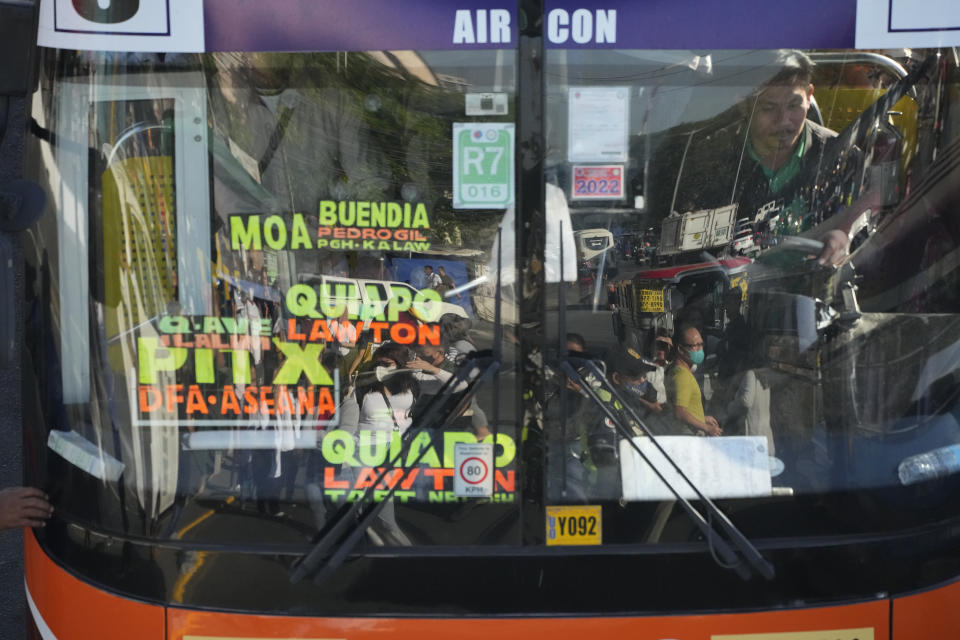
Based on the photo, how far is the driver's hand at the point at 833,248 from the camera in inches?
73.9

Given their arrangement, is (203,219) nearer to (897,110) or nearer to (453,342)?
(453,342)

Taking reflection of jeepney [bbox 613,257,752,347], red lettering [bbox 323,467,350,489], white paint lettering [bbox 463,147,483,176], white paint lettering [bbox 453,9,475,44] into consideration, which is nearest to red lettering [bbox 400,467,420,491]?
red lettering [bbox 323,467,350,489]

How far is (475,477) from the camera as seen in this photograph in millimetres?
1818

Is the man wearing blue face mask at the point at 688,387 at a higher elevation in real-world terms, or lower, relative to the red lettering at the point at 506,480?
higher

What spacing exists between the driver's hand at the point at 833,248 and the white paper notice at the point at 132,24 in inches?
52.7

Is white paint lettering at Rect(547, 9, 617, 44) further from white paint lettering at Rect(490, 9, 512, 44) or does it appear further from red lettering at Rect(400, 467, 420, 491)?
red lettering at Rect(400, 467, 420, 491)

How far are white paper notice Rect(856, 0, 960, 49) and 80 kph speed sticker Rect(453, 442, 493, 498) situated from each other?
1.11 m

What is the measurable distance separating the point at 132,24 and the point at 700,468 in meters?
1.44

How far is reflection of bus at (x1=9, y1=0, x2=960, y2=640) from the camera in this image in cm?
176

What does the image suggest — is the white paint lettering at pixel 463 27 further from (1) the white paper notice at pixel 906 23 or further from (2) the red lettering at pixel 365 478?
(2) the red lettering at pixel 365 478

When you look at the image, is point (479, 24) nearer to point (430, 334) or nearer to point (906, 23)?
point (430, 334)

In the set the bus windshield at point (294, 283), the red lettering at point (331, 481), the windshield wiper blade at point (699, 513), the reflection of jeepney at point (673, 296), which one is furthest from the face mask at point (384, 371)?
the reflection of jeepney at point (673, 296)

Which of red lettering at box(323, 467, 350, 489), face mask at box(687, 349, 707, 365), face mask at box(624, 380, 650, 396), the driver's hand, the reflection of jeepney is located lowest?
red lettering at box(323, 467, 350, 489)

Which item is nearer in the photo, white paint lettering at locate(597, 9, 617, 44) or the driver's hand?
white paint lettering at locate(597, 9, 617, 44)
